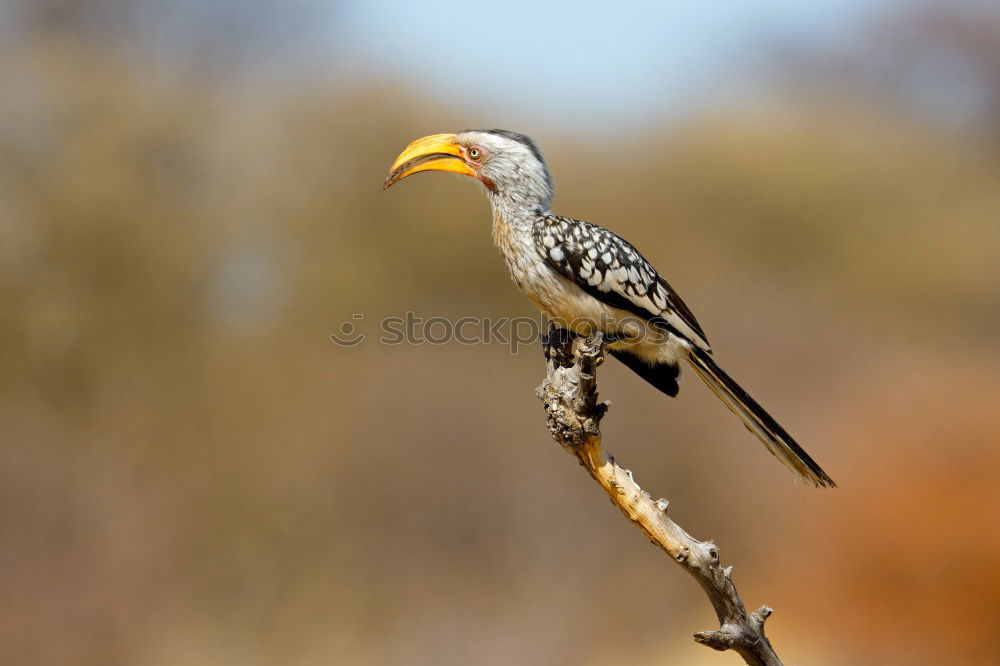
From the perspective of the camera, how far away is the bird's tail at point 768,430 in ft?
12.3

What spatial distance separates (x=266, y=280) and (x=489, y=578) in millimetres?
6900

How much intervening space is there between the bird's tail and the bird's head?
3.94ft

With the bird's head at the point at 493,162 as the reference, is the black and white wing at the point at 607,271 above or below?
below

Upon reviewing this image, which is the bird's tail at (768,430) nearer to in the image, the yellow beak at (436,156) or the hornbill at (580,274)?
the hornbill at (580,274)

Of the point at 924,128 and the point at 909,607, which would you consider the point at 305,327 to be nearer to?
the point at 909,607

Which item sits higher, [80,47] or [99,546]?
[80,47]

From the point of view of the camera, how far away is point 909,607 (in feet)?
31.9

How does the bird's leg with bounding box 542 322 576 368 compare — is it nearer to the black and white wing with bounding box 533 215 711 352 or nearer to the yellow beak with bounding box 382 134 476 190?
the black and white wing with bounding box 533 215 711 352

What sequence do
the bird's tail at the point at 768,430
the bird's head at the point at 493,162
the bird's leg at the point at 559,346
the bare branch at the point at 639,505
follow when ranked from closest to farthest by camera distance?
the bare branch at the point at 639,505 → the bird's tail at the point at 768,430 → the bird's leg at the point at 559,346 → the bird's head at the point at 493,162

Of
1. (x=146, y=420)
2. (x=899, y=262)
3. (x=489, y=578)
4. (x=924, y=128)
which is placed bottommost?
(x=489, y=578)

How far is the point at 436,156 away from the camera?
457 cm

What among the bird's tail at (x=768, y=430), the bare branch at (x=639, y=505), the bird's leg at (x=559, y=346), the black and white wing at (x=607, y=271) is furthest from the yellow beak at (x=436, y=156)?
the bird's tail at (x=768, y=430)

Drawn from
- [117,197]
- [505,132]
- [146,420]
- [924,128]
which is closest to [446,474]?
[146,420]

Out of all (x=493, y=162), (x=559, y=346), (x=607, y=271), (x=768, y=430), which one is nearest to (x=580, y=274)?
(x=607, y=271)
